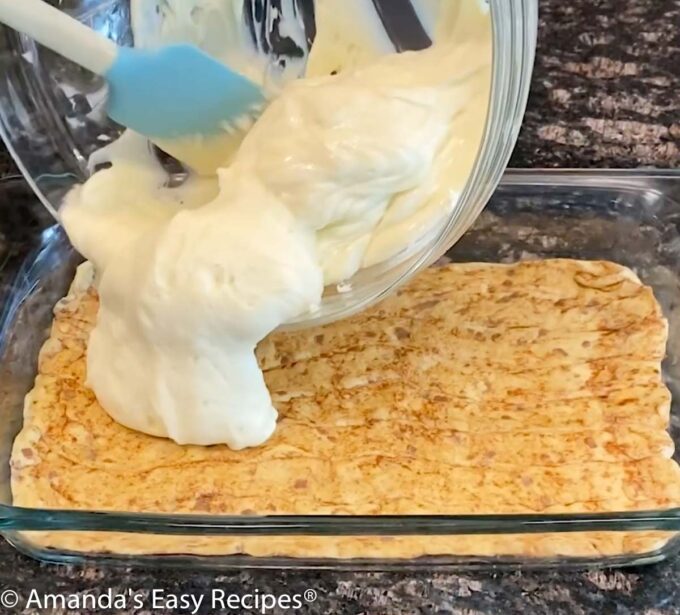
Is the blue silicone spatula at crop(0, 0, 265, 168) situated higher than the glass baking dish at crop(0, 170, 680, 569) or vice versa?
the blue silicone spatula at crop(0, 0, 265, 168)

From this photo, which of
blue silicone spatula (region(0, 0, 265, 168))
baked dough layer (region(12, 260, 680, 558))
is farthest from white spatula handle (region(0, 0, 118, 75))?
baked dough layer (region(12, 260, 680, 558))

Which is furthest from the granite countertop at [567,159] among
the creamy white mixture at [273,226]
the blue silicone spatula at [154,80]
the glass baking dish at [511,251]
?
the blue silicone spatula at [154,80]

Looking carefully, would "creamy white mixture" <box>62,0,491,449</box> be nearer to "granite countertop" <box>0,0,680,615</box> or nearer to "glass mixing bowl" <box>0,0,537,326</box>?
"glass mixing bowl" <box>0,0,537,326</box>

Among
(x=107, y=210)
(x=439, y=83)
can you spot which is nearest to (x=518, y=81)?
(x=439, y=83)

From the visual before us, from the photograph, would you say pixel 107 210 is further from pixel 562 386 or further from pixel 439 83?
pixel 562 386

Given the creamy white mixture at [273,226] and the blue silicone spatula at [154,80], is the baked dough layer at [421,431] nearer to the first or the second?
the creamy white mixture at [273,226]

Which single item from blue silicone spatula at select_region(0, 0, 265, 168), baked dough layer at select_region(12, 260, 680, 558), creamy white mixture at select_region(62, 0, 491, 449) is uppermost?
blue silicone spatula at select_region(0, 0, 265, 168)
